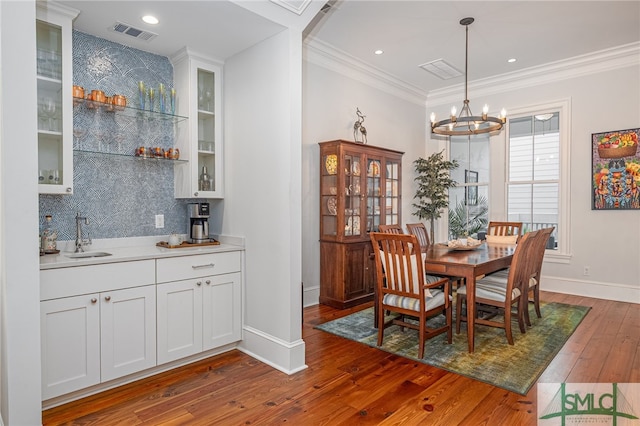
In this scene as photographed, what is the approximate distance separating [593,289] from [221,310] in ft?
15.8

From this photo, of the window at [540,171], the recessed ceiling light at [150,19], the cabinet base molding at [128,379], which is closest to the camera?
the cabinet base molding at [128,379]

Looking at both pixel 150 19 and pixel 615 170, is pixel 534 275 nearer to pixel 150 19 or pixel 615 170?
pixel 615 170

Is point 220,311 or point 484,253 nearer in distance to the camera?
point 220,311

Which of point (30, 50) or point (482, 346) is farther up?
point (30, 50)

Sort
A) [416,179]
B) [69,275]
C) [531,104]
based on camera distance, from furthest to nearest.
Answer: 1. [416,179]
2. [531,104]
3. [69,275]

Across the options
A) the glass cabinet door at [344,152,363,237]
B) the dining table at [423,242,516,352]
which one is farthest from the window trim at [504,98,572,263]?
the glass cabinet door at [344,152,363,237]

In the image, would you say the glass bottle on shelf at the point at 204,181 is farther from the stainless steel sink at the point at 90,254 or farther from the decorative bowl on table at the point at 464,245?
the decorative bowl on table at the point at 464,245

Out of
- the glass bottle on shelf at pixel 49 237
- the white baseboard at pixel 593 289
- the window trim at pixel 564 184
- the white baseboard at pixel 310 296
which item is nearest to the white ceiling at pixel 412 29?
the window trim at pixel 564 184

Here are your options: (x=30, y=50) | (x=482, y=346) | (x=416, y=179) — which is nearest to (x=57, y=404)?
(x=30, y=50)

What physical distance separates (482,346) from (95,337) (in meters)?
2.98

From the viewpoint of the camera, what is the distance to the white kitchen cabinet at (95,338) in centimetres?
226

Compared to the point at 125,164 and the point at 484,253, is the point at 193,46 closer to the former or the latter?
the point at 125,164

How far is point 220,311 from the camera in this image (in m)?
3.08

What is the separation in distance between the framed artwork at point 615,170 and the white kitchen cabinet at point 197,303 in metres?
4.70
